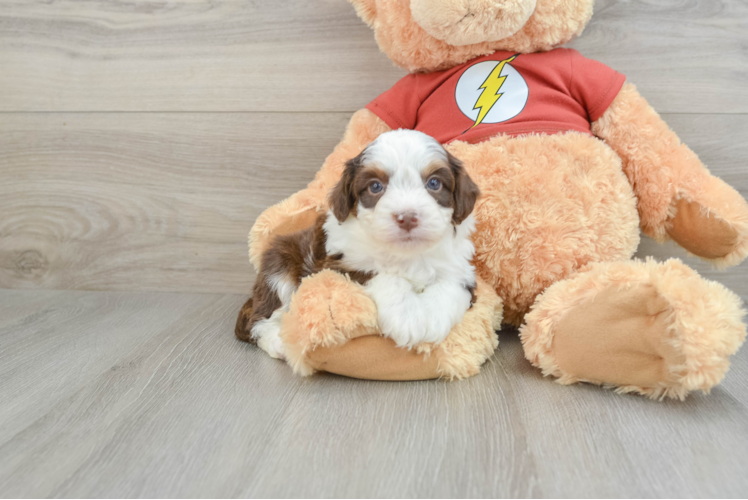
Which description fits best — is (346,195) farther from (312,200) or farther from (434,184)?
(312,200)

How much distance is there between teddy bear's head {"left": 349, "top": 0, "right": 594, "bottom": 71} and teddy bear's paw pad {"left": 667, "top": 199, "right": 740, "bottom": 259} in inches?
23.7

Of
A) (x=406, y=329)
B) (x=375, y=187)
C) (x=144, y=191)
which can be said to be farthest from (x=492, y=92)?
(x=144, y=191)

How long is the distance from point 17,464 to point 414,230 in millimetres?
900

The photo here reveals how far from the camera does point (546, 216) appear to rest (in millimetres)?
1411

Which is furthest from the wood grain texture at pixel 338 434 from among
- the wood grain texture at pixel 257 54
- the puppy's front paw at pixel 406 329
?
the wood grain texture at pixel 257 54

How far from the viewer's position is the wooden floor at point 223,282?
3.12 feet

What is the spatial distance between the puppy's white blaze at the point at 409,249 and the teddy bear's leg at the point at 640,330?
240 mm

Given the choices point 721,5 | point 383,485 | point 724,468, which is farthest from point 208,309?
point 721,5

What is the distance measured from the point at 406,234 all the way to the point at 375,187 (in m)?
0.16

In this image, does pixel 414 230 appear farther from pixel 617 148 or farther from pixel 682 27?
pixel 682 27

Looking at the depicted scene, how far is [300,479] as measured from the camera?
920 mm

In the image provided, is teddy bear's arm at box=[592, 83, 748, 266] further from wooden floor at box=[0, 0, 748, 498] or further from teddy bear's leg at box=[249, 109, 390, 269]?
teddy bear's leg at box=[249, 109, 390, 269]

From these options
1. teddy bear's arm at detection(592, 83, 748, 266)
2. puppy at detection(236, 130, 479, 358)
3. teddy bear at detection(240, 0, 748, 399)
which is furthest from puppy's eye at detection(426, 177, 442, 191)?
teddy bear's arm at detection(592, 83, 748, 266)

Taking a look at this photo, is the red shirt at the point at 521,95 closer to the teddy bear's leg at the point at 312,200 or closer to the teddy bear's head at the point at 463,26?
the teddy bear's head at the point at 463,26
